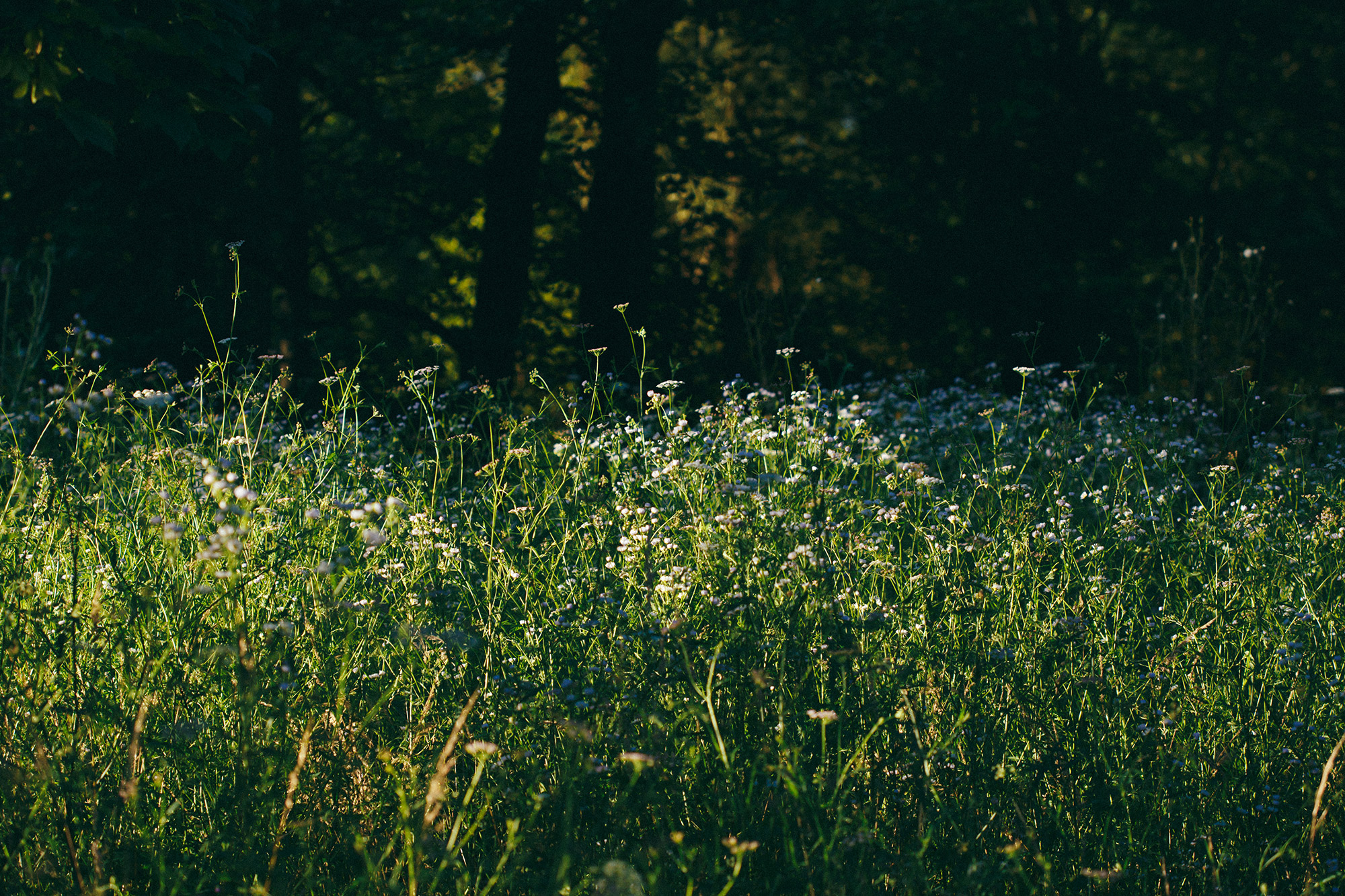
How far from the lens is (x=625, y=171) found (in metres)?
9.54

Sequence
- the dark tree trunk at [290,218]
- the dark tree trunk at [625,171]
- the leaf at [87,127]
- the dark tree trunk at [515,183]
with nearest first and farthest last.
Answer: the leaf at [87,127] → the dark tree trunk at [290,218] → the dark tree trunk at [625,171] → the dark tree trunk at [515,183]

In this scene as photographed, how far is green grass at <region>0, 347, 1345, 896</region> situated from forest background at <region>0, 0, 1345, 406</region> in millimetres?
1688

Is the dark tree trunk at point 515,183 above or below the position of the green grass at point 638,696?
above

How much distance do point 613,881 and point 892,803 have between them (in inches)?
40.1

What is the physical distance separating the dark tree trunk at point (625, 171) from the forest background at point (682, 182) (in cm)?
3

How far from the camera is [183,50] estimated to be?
4676 millimetres

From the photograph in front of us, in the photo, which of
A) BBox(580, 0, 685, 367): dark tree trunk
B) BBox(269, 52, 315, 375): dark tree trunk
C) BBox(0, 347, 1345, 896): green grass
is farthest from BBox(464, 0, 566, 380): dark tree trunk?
BBox(0, 347, 1345, 896): green grass

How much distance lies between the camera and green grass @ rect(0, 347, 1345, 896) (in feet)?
7.21

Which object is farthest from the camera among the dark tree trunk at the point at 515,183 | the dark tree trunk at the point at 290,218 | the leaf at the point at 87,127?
the dark tree trunk at the point at 515,183

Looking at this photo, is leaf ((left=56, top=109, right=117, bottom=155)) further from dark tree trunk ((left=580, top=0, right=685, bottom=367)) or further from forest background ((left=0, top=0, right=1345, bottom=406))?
dark tree trunk ((left=580, top=0, right=685, bottom=367))

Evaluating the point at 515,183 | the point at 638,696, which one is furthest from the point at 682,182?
the point at 638,696

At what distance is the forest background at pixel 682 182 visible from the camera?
324 inches

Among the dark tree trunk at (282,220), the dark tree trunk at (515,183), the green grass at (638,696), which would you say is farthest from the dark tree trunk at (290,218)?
the green grass at (638,696)

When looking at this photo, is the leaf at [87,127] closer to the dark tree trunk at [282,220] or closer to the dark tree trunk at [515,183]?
the dark tree trunk at [282,220]
